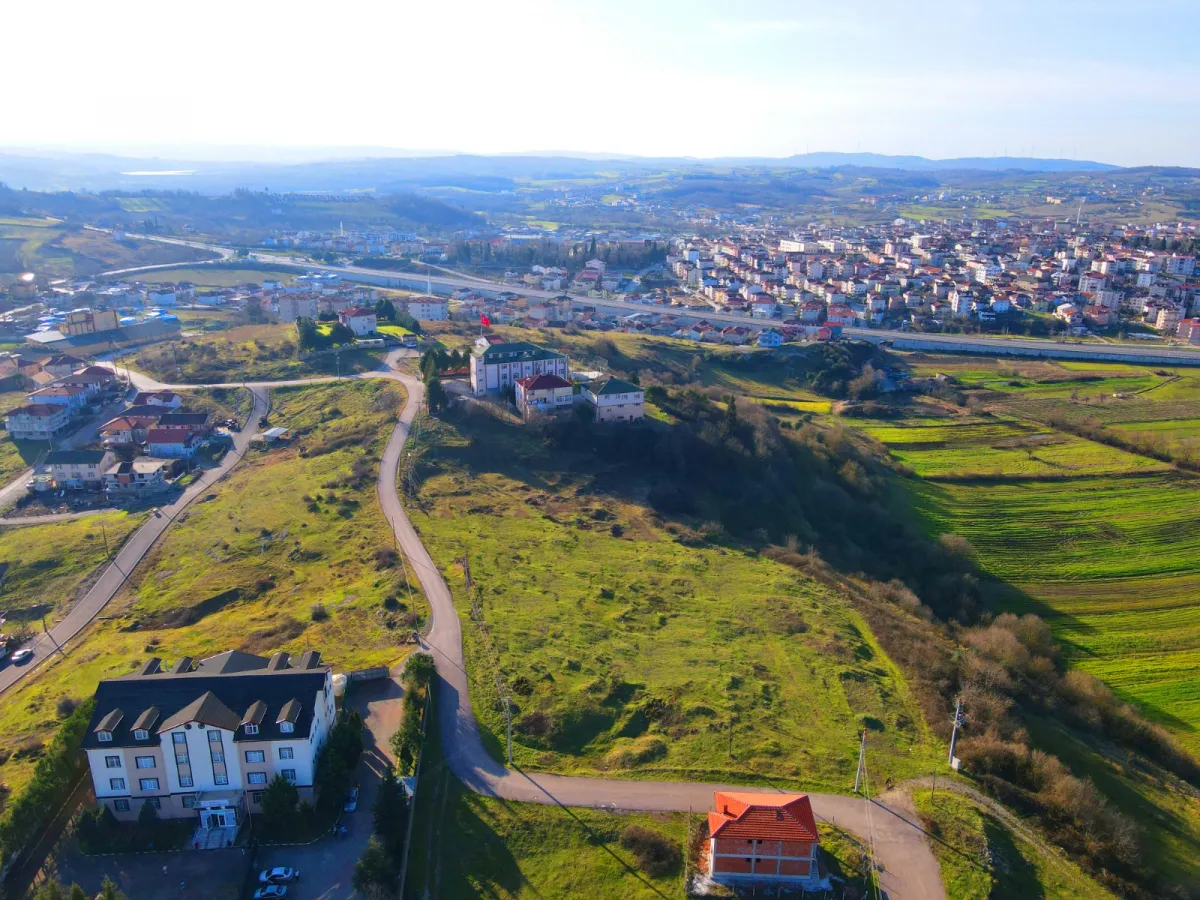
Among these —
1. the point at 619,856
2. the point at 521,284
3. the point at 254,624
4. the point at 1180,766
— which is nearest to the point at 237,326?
the point at 521,284

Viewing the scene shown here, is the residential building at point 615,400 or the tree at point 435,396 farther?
the residential building at point 615,400

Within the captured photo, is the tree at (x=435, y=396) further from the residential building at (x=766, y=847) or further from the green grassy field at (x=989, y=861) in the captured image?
the green grassy field at (x=989, y=861)

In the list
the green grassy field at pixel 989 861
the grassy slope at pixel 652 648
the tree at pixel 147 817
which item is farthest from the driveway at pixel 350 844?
the green grassy field at pixel 989 861

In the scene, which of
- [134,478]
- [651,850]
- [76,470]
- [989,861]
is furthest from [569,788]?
[76,470]

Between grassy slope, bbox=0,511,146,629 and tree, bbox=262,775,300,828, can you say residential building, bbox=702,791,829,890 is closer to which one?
tree, bbox=262,775,300,828

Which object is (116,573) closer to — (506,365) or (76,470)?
(76,470)
